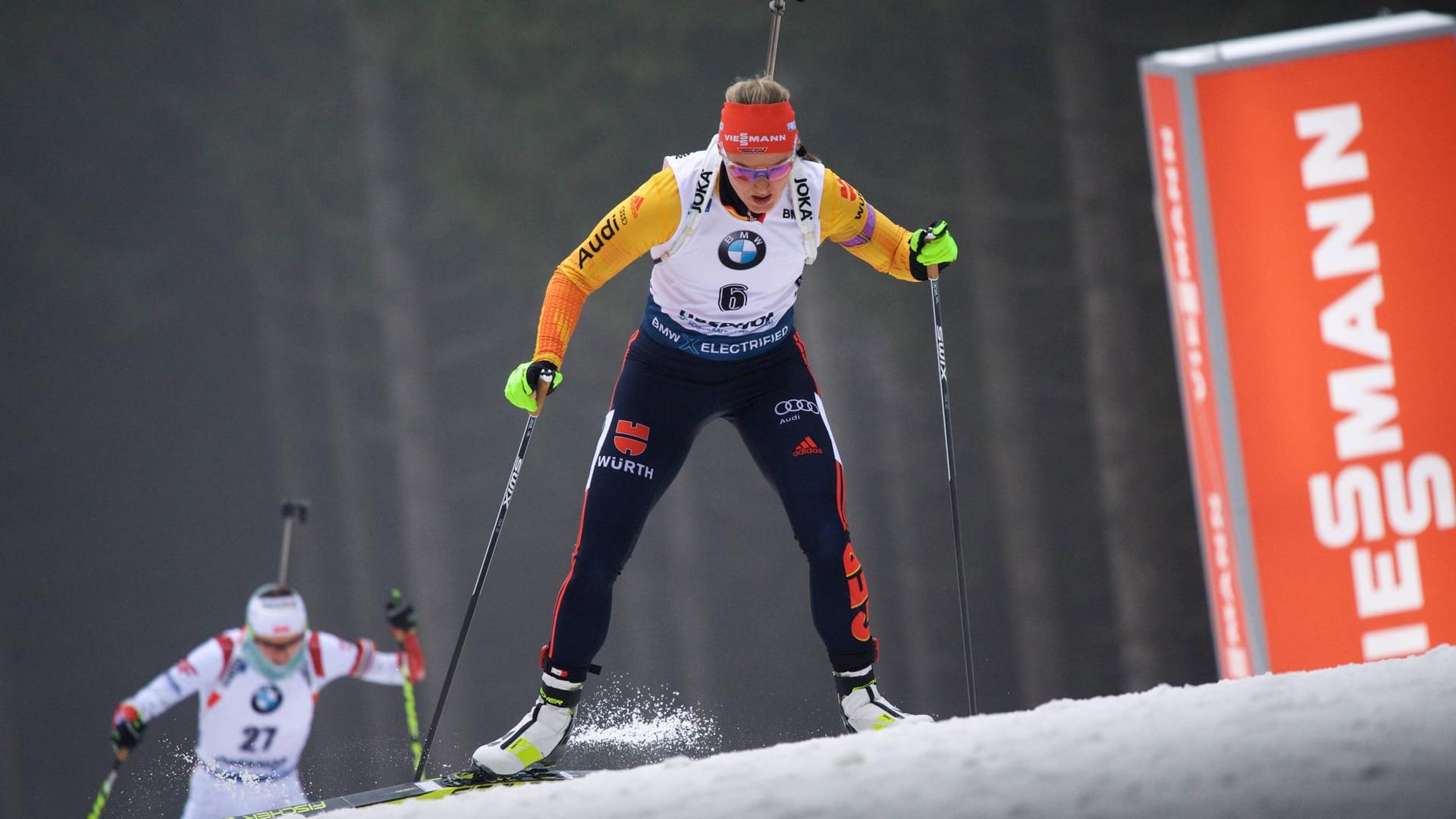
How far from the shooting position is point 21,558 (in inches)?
374

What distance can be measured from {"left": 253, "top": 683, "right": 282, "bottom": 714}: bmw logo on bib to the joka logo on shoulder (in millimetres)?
3428

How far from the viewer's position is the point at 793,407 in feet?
11.1

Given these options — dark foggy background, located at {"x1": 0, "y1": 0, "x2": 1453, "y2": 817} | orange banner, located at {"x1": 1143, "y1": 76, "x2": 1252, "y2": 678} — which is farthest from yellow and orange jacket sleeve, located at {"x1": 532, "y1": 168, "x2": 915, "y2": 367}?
dark foggy background, located at {"x1": 0, "y1": 0, "x2": 1453, "y2": 817}

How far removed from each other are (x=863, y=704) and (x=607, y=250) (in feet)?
4.41

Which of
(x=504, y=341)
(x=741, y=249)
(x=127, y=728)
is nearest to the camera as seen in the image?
(x=741, y=249)

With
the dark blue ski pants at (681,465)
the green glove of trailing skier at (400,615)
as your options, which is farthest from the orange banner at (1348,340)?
the green glove of trailing skier at (400,615)

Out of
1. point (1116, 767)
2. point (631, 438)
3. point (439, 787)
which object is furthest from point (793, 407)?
point (1116, 767)

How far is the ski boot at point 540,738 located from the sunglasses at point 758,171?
1.35 meters

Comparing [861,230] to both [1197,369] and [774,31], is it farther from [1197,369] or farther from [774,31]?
[1197,369]

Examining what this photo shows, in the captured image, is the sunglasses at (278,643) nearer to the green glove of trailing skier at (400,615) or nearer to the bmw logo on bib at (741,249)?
the green glove of trailing skier at (400,615)

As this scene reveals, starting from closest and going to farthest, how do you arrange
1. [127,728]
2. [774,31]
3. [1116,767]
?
[1116,767] → [774,31] → [127,728]

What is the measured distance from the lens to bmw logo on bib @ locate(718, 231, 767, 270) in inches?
129

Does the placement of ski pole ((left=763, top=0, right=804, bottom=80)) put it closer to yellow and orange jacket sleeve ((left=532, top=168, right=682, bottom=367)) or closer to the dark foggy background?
yellow and orange jacket sleeve ((left=532, top=168, right=682, bottom=367))

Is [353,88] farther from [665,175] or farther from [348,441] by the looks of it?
[665,175]
